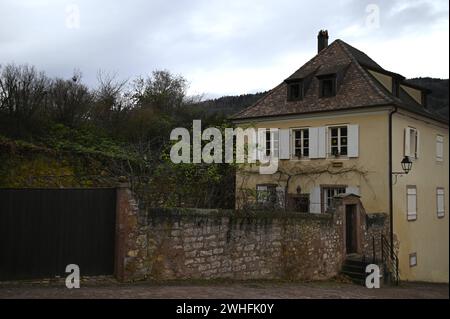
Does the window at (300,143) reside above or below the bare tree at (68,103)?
below

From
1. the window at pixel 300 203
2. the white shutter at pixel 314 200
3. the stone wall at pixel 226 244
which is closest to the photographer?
the stone wall at pixel 226 244

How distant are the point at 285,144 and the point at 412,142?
561cm

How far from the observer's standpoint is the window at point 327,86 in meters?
21.6

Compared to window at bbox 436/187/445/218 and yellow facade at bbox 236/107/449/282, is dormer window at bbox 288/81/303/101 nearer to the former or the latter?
yellow facade at bbox 236/107/449/282

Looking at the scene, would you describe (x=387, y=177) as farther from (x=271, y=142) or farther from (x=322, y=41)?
(x=322, y=41)

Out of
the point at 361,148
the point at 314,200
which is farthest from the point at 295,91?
the point at 314,200

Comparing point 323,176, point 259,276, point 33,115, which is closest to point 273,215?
point 259,276

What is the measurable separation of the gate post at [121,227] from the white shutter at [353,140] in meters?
12.4

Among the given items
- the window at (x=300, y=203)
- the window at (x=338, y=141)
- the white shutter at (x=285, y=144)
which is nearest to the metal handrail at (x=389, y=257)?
the window at (x=300, y=203)

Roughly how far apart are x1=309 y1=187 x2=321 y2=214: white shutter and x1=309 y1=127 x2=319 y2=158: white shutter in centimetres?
152

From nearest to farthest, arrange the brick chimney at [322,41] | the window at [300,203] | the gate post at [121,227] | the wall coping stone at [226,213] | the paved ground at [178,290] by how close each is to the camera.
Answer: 1. the paved ground at [178,290]
2. the gate post at [121,227]
3. the wall coping stone at [226,213]
4. the window at [300,203]
5. the brick chimney at [322,41]
